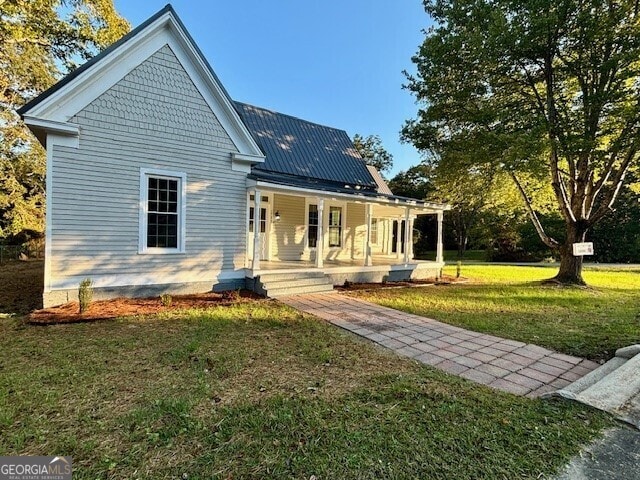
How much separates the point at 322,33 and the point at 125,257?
14737 millimetres

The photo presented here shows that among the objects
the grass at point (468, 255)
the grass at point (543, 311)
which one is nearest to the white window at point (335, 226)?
the grass at point (543, 311)

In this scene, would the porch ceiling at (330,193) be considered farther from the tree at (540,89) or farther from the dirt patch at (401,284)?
the dirt patch at (401,284)

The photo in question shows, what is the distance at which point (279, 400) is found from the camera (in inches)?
129

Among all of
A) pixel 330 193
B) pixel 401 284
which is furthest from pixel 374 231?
pixel 330 193

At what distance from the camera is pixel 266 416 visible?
2.97 m

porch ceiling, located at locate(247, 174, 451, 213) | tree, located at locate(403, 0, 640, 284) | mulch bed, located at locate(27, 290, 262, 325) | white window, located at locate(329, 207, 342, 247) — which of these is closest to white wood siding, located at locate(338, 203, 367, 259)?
white window, located at locate(329, 207, 342, 247)

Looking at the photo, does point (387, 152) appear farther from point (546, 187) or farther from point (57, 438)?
point (57, 438)

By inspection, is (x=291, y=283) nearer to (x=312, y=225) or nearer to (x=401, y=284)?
(x=312, y=225)

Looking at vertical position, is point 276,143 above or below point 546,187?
above

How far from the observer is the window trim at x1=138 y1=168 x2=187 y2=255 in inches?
312

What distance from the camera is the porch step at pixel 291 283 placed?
8797 mm

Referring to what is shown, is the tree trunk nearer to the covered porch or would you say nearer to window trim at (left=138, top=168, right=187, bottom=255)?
the covered porch

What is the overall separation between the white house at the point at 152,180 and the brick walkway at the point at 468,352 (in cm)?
322

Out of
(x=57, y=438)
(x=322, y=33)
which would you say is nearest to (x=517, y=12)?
(x=322, y=33)
